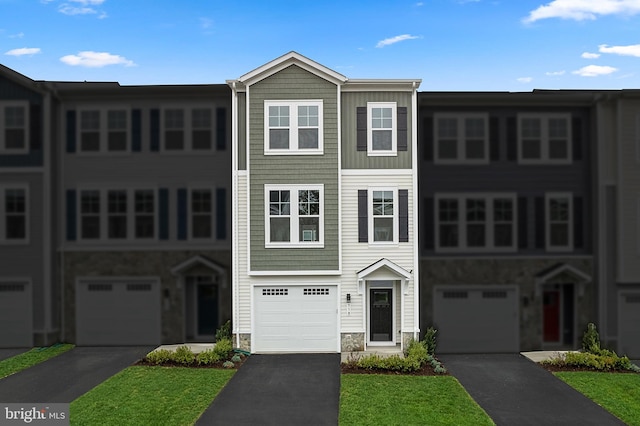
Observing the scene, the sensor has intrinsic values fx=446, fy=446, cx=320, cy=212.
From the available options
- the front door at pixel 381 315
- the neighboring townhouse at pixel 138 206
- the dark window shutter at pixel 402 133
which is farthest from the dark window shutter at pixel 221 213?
the dark window shutter at pixel 402 133

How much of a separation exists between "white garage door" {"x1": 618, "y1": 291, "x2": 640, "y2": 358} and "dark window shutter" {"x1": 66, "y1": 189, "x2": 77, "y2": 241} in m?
20.9

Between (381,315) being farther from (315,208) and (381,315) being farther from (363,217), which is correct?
(315,208)

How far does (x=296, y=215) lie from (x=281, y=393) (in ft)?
20.6

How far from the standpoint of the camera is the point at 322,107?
16.3m

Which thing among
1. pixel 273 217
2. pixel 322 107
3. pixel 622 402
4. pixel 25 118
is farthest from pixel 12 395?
pixel 622 402

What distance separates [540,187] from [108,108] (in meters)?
16.9

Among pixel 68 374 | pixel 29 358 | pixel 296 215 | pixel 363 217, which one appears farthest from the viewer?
pixel 363 217

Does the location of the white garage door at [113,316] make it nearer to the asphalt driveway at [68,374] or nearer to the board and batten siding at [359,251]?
the asphalt driveway at [68,374]

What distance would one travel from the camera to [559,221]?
16.9 meters

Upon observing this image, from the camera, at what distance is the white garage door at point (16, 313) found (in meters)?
17.2

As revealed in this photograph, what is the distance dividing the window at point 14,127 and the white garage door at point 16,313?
5253 millimetres

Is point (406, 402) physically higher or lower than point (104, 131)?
lower

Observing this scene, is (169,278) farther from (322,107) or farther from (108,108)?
(322,107)

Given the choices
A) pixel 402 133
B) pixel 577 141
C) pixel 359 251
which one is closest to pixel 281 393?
pixel 359 251
